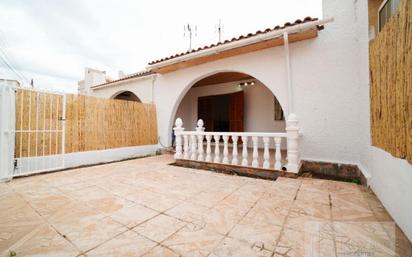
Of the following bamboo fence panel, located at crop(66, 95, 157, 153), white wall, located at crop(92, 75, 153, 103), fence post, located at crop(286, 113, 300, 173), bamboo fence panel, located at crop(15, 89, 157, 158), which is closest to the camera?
fence post, located at crop(286, 113, 300, 173)

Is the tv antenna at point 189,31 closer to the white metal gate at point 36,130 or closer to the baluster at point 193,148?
the white metal gate at point 36,130

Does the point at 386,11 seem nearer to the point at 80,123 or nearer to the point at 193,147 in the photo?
the point at 193,147

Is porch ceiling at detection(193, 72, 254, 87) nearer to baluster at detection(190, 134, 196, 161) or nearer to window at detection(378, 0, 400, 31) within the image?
baluster at detection(190, 134, 196, 161)

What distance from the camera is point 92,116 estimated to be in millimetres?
4719

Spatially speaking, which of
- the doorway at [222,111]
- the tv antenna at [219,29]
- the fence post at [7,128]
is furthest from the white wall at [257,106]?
the fence post at [7,128]

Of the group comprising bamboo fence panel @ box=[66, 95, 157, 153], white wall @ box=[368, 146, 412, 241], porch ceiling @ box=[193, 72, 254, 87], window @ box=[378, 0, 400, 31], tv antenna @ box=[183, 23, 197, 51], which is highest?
tv antenna @ box=[183, 23, 197, 51]

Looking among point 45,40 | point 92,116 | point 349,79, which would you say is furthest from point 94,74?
point 349,79

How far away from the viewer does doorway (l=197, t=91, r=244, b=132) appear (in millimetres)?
6914

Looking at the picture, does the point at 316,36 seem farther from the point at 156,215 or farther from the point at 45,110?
the point at 45,110

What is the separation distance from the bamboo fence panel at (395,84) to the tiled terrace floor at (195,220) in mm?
847

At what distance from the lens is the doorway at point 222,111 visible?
6914 millimetres

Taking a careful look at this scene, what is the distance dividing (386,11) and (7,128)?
698cm

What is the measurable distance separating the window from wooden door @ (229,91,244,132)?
4536 mm

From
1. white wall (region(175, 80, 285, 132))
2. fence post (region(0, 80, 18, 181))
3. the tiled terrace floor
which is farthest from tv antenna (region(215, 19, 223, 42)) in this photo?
the tiled terrace floor
